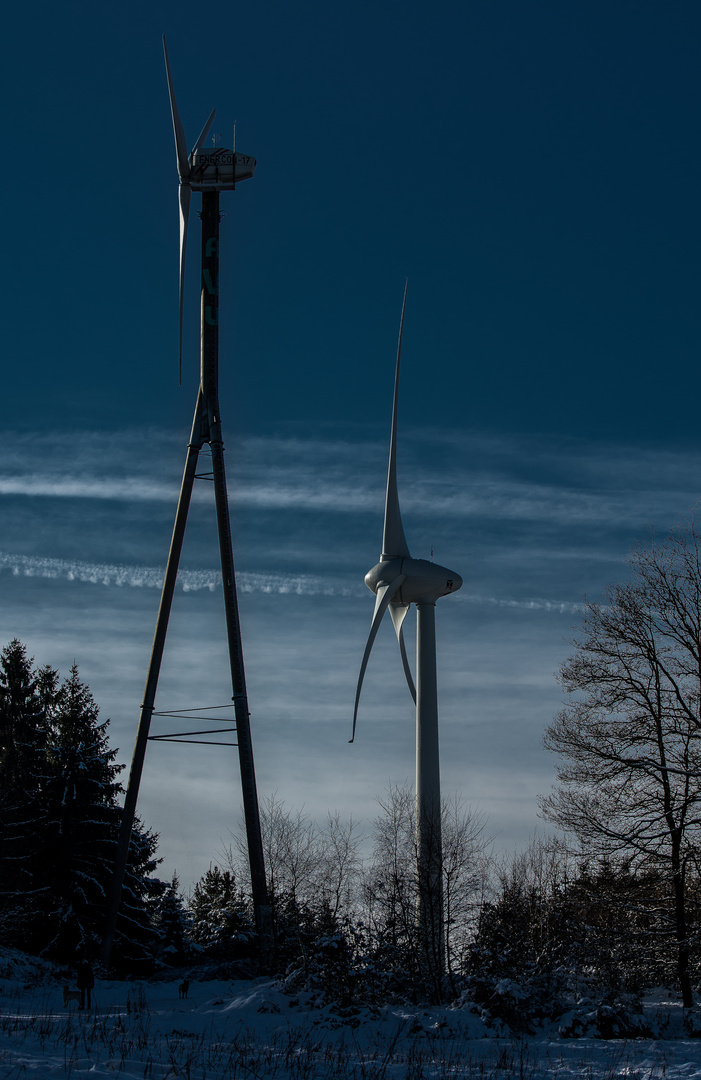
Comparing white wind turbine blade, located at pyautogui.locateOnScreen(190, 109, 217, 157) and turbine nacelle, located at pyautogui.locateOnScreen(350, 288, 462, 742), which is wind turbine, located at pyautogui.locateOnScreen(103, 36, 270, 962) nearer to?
white wind turbine blade, located at pyautogui.locateOnScreen(190, 109, 217, 157)

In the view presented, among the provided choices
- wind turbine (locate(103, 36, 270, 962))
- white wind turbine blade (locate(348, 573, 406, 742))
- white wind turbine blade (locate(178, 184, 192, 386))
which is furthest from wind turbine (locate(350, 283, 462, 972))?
white wind turbine blade (locate(178, 184, 192, 386))

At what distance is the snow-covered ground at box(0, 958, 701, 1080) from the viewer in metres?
11.1

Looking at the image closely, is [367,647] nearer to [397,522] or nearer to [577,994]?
[397,522]

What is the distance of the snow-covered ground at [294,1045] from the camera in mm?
11117

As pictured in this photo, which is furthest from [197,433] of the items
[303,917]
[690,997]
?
[690,997]

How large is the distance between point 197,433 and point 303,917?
1292 centimetres

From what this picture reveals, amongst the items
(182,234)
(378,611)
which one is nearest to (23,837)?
(378,611)

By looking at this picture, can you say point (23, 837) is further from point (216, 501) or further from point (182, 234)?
point (182, 234)

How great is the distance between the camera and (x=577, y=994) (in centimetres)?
1902

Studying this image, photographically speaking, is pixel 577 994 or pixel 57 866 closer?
pixel 577 994

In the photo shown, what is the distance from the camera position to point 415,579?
34250 mm

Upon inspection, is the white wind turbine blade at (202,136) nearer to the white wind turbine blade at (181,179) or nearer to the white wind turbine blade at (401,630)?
the white wind turbine blade at (181,179)

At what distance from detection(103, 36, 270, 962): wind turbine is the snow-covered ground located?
179 inches

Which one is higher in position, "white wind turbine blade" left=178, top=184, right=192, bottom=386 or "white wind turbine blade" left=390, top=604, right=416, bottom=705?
"white wind turbine blade" left=178, top=184, right=192, bottom=386
